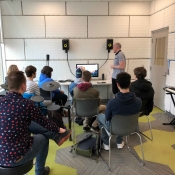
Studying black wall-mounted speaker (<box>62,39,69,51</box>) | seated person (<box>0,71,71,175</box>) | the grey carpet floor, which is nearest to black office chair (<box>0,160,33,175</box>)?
seated person (<box>0,71,71,175</box>)

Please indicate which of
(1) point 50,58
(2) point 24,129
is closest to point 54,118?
(2) point 24,129

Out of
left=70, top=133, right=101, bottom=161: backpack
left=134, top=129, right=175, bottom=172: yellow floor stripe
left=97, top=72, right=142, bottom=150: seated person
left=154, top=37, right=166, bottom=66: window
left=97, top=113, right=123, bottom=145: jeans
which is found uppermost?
left=154, top=37, right=166, bottom=66: window

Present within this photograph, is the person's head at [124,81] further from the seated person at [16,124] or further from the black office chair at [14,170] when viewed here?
the black office chair at [14,170]

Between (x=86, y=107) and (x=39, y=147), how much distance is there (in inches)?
47.6

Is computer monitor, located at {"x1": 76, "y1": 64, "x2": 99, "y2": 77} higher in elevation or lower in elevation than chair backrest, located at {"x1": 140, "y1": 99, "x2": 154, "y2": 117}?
higher

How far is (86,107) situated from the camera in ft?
8.77

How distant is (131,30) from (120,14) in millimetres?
526

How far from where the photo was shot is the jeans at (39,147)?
4.73ft

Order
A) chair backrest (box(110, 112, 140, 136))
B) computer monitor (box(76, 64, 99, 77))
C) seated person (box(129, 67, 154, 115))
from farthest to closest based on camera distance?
computer monitor (box(76, 64, 99, 77))
seated person (box(129, 67, 154, 115))
chair backrest (box(110, 112, 140, 136))

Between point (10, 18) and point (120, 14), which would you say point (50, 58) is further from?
point (120, 14)

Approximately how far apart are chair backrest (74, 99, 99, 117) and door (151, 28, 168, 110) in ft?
7.32

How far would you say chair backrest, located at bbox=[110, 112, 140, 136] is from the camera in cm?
197

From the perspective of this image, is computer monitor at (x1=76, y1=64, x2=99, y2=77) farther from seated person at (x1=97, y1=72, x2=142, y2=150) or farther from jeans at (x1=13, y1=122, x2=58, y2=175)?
jeans at (x1=13, y1=122, x2=58, y2=175)

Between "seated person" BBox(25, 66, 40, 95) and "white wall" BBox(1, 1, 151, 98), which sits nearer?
"seated person" BBox(25, 66, 40, 95)
